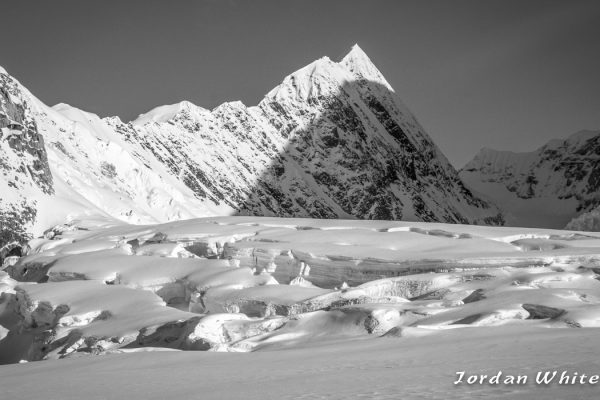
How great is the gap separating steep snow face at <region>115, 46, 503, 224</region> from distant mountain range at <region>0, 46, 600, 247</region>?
33 cm

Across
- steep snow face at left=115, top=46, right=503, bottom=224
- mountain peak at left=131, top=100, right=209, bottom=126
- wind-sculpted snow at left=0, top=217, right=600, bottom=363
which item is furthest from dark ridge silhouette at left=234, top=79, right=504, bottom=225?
wind-sculpted snow at left=0, top=217, right=600, bottom=363

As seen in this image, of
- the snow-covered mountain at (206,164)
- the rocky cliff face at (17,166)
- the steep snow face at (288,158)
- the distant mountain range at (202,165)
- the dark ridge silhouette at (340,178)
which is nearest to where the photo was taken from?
the rocky cliff face at (17,166)

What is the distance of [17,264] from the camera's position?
36.9 m

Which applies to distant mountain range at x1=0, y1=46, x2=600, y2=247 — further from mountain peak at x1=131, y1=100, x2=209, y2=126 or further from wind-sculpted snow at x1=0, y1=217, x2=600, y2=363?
wind-sculpted snow at x1=0, y1=217, x2=600, y2=363

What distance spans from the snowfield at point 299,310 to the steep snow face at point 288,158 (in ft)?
260

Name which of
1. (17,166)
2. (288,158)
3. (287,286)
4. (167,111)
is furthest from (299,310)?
(288,158)

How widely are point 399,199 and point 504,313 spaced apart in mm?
160184

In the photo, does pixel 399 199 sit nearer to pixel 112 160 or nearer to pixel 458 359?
pixel 112 160

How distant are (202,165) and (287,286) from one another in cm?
10671

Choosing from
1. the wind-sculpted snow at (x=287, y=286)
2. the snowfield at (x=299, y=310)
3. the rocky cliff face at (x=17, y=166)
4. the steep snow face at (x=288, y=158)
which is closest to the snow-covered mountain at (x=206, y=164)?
the rocky cliff face at (x=17, y=166)

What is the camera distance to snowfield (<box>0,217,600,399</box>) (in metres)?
12.2

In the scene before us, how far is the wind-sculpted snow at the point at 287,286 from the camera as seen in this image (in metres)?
20.7

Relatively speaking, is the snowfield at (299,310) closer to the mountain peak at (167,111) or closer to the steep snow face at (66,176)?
the steep snow face at (66,176)

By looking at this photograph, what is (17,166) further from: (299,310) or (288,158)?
(288,158)
